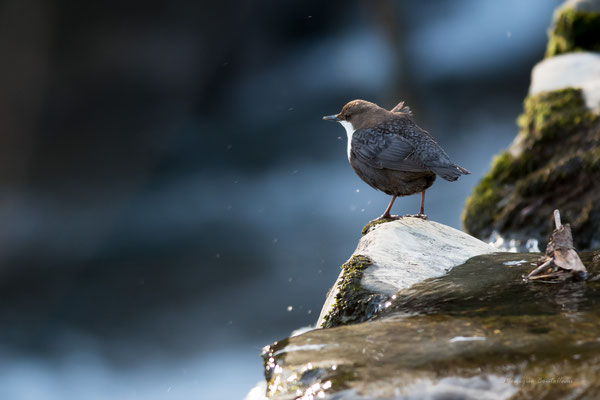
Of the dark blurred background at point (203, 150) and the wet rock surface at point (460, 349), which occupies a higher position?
the dark blurred background at point (203, 150)

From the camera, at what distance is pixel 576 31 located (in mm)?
6902

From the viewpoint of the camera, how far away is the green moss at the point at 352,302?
283 centimetres

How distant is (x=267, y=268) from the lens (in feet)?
31.3

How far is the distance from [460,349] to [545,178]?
4.05 metres

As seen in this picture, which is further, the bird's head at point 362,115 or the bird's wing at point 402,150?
the bird's head at point 362,115

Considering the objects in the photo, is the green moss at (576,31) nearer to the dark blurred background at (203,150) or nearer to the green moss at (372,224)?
the dark blurred background at (203,150)

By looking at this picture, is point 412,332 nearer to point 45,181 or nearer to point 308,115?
point 308,115

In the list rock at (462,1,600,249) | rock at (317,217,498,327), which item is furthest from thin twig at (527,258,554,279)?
rock at (462,1,600,249)

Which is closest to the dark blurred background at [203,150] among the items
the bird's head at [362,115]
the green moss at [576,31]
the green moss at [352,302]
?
the green moss at [576,31]

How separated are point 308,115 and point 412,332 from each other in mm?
9026

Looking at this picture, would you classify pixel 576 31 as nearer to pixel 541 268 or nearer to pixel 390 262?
pixel 541 268

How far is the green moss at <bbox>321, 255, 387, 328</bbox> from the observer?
2828mm

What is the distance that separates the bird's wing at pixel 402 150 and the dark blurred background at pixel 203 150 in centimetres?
505

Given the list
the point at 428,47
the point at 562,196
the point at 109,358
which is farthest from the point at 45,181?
the point at 562,196
